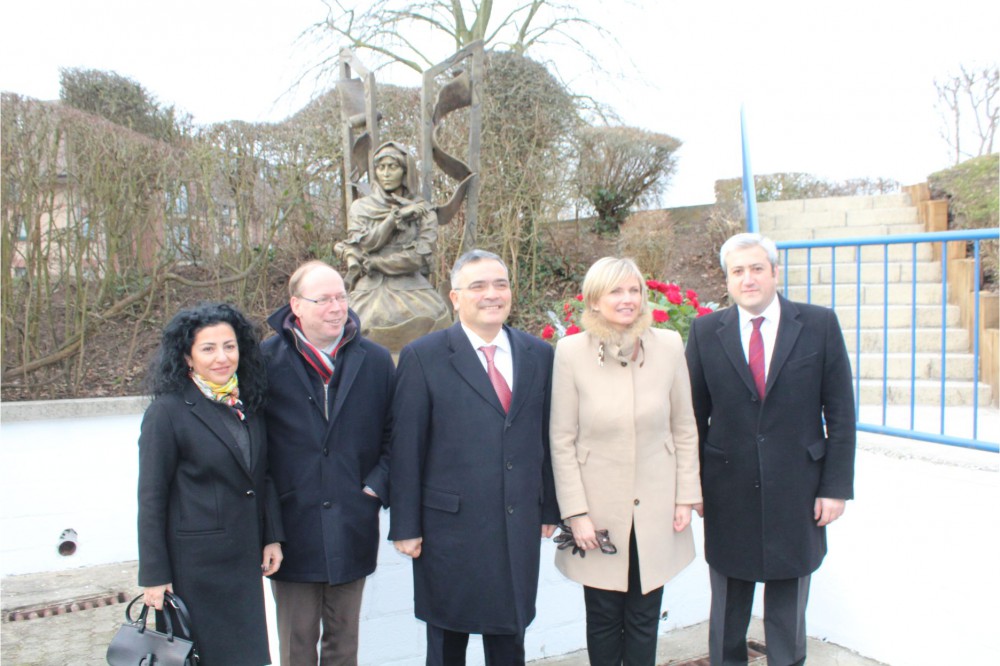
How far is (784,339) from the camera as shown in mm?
2590

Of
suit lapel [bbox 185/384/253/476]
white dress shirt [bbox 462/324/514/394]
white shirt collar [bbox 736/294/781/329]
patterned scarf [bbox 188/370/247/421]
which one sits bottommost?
suit lapel [bbox 185/384/253/476]

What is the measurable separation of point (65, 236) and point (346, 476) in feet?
16.4

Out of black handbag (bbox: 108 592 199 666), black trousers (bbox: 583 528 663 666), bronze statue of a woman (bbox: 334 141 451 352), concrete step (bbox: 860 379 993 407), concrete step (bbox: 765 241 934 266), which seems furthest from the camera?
concrete step (bbox: 765 241 934 266)

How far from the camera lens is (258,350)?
2.38 m

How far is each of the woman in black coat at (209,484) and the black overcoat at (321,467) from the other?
8cm

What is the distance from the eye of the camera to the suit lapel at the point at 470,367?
2.35m

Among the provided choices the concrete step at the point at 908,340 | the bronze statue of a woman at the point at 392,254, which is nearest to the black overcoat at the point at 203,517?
the bronze statue of a woman at the point at 392,254

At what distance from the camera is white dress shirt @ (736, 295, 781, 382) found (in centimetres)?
263

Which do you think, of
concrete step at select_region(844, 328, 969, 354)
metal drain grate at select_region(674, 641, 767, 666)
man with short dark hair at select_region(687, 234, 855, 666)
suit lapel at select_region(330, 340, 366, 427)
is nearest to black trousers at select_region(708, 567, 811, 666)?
man with short dark hair at select_region(687, 234, 855, 666)

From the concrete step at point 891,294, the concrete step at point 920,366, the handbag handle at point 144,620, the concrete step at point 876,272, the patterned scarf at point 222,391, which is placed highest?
the concrete step at point 876,272

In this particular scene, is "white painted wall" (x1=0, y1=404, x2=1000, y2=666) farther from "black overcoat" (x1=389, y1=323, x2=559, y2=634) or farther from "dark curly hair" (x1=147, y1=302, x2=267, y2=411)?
"dark curly hair" (x1=147, y1=302, x2=267, y2=411)

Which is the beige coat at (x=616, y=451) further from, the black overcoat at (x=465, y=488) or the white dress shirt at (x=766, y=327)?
the white dress shirt at (x=766, y=327)

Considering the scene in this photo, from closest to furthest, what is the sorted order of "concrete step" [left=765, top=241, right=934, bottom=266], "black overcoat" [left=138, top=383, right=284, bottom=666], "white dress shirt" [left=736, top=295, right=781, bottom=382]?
"black overcoat" [left=138, top=383, right=284, bottom=666], "white dress shirt" [left=736, top=295, right=781, bottom=382], "concrete step" [left=765, top=241, right=934, bottom=266]

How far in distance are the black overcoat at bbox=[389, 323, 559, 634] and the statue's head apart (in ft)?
7.46
